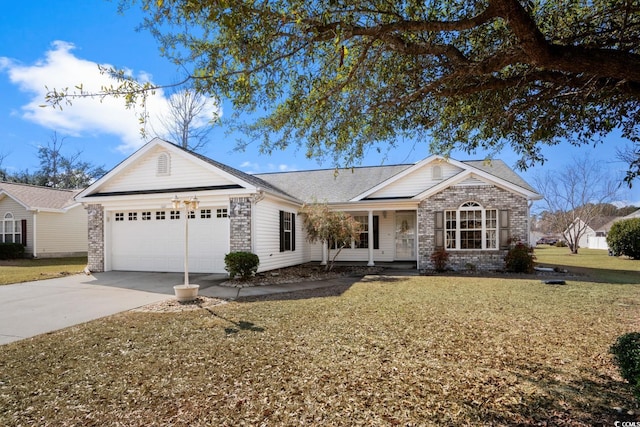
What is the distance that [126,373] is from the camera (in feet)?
14.3

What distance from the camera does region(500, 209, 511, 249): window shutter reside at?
14.2m

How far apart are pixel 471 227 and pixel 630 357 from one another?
1122 cm

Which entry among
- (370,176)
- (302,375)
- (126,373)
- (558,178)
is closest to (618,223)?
(558,178)

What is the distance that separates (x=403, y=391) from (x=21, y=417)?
3761 mm

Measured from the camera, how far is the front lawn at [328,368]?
11.2ft

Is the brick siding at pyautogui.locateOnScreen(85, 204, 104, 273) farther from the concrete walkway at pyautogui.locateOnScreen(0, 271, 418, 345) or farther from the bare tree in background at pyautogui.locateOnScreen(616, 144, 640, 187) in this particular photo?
the bare tree in background at pyautogui.locateOnScreen(616, 144, 640, 187)

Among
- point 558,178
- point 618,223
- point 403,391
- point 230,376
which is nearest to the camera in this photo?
point 403,391

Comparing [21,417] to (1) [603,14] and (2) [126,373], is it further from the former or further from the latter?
(1) [603,14]

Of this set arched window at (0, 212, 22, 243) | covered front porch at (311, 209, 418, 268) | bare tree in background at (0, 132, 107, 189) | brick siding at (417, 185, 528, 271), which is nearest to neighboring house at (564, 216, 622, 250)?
covered front porch at (311, 209, 418, 268)

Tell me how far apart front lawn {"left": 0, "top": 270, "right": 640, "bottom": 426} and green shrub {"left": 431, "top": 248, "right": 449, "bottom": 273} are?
6.59 m

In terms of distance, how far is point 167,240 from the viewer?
13.8 m

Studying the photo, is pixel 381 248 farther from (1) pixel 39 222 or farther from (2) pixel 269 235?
(1) pixel 39 222

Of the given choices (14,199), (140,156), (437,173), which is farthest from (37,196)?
(437,173)

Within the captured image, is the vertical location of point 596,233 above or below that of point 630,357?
below
